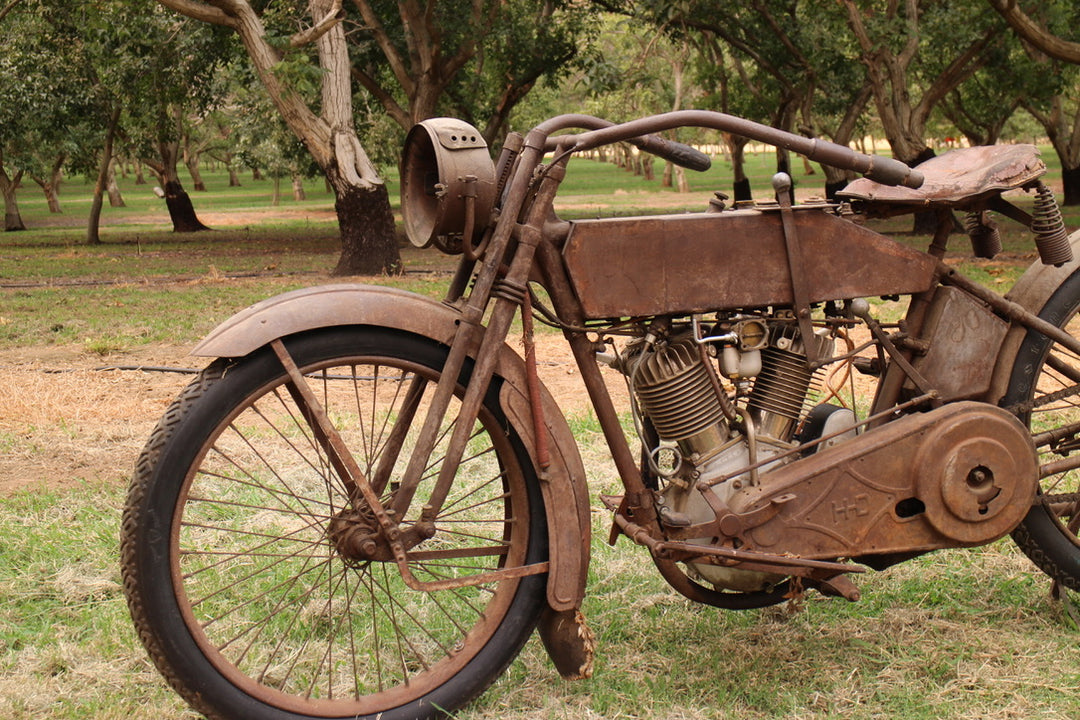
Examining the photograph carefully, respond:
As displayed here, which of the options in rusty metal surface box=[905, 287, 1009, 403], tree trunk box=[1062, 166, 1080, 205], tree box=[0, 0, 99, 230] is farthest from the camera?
tree trunk box=[1062, 166, 1080, 205]

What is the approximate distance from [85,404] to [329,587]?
161 inches

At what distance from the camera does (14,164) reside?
1297 inches

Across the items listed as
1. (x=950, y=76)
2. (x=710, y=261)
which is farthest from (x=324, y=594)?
(x=950, y=76)

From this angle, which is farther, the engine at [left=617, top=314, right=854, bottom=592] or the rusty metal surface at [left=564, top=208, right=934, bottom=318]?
the engine at [left=617, top=314, right=854, bottom=592]

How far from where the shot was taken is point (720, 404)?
3.15 meters

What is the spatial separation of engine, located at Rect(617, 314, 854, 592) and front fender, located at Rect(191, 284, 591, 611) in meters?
0.28

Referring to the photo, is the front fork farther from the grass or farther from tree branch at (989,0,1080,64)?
tree branch at (989,0,1080,64)

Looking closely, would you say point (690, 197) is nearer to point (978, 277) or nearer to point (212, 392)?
point (978, 277)

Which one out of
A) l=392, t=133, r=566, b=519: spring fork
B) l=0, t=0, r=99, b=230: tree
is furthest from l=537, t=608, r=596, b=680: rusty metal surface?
l=0, t=0, r=99, b=230: tree

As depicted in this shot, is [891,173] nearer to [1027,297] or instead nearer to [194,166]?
[1027,297]

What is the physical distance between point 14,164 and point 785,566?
34498 mm

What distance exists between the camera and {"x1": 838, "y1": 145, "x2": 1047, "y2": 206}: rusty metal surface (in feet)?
10.5

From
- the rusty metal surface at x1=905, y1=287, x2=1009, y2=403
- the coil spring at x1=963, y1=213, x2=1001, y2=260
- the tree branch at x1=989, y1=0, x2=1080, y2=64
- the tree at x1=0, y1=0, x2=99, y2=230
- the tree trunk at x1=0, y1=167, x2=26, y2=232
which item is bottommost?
the tree trunk at x1=0, y1=167, x2=26, y2=232

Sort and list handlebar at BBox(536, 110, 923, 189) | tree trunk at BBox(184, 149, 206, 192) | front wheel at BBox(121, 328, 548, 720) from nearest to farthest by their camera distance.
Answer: front wheel at BBox(121, 328, 548, 720)
handlebar at BBox(536, 110, 923, 189)
tree trunk at BBox(184, 149, 206, 192)
